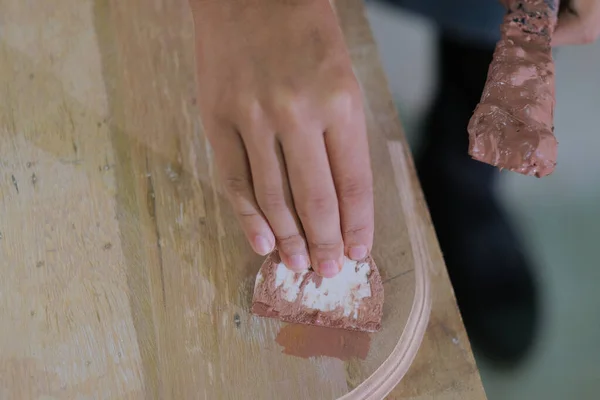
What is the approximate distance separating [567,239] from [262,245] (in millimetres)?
982

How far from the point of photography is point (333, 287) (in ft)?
2.59

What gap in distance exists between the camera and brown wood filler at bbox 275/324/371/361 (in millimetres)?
767

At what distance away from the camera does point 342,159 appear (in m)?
0.72

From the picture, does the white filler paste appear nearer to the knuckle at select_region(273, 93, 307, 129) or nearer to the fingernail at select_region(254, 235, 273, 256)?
the fingernail at select_region(254, 235, 273, 256)

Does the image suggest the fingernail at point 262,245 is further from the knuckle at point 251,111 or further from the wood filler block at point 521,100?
the wood filler block at point 521,100

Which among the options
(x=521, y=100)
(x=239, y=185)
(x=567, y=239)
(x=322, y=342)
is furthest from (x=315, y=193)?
(x=567, y=239)

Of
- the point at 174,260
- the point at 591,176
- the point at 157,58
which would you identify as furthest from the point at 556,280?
the point at 157,58

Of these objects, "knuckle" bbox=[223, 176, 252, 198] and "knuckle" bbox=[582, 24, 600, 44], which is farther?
"knuckle" bbox=[582, 24, 600, 44]

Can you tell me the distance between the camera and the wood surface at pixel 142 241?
761 mm

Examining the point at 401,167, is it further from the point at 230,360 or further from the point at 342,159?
the point at 230,360

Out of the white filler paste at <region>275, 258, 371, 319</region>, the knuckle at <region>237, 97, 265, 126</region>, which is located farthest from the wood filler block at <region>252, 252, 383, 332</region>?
the knuckle at <region>237, 97, 265, 126</region>

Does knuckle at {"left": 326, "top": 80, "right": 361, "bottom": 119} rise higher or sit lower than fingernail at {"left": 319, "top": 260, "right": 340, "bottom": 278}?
higher

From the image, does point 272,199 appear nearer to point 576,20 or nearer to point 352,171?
point 352,171

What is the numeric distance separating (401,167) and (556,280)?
695 mm
